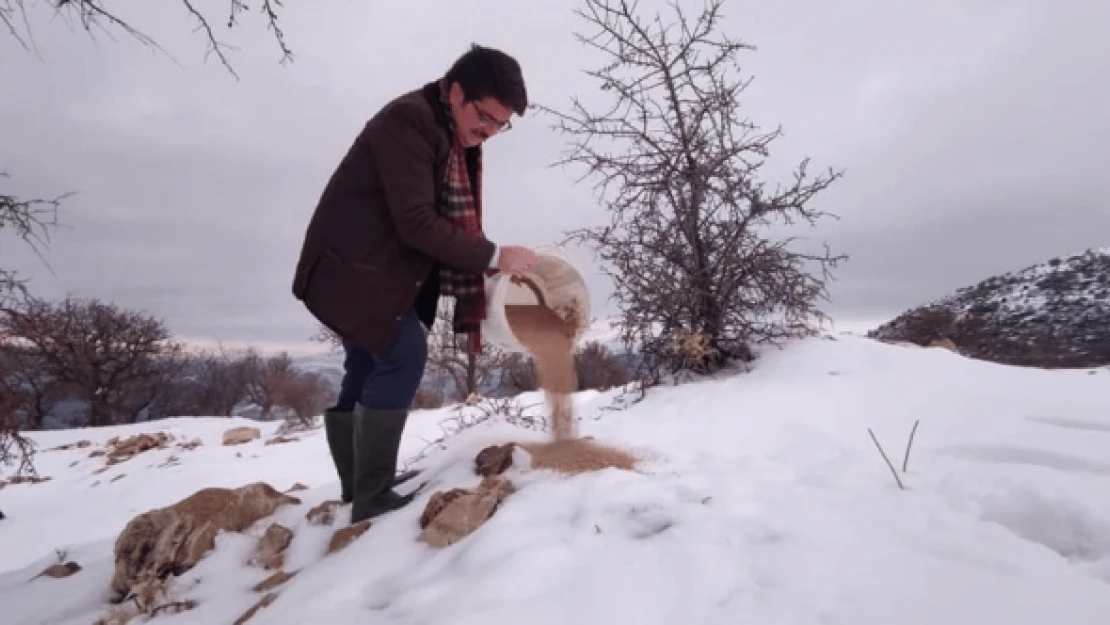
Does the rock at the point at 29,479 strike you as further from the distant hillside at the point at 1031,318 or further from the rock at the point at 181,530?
the distant hillside at the point at 1031,318

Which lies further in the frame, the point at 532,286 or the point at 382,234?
the point at 532,286

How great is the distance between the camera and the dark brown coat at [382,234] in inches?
77.1

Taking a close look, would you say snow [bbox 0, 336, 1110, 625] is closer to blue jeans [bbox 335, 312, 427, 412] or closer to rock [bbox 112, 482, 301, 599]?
rock [bbox 112, 482, 301, 599]

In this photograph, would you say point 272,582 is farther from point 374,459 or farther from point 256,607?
point 374,459

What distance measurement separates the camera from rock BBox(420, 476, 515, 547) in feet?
5.69

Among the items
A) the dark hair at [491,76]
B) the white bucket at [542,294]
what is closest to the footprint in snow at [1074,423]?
the white bucket at [542,294]

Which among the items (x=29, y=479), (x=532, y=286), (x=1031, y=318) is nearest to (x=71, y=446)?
(x=29, y=479)

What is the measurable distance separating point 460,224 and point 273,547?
4.67 ft

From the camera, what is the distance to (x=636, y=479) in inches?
70.4

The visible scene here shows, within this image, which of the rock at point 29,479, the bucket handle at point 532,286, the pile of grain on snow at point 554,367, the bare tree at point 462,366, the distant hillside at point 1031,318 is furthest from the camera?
the bare tree at point 462,366

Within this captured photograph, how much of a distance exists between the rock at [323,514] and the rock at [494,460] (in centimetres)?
61

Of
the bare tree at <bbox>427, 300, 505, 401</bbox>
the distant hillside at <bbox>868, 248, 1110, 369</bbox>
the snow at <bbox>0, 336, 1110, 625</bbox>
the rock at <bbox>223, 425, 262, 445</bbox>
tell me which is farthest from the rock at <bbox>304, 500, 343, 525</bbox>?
the bare tree at <bbox>427, 300, 505, 401</bbox>

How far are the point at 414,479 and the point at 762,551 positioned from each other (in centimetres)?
163

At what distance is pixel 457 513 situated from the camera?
70.5 inches
